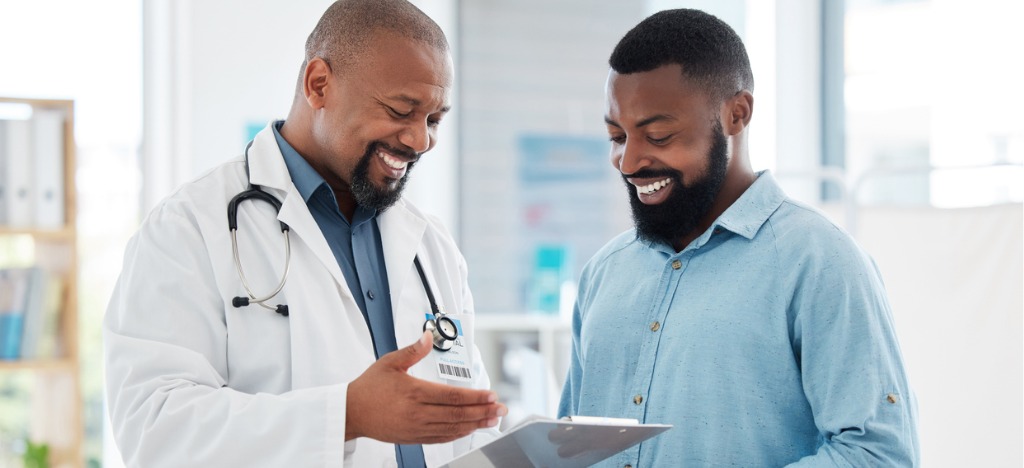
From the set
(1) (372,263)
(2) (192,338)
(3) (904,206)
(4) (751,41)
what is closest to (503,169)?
(4) (751,41)

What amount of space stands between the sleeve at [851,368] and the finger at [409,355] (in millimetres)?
502

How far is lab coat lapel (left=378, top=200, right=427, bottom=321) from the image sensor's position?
1.63m

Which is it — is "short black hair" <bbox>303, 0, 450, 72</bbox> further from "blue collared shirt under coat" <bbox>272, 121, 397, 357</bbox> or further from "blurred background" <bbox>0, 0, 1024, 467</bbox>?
"blurred background" <bbox>0, 0, 1024, 467</bbox>

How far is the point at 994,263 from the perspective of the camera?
7.36 ft

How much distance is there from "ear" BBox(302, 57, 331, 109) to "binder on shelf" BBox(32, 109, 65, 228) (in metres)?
1.91

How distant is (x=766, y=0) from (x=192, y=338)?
294 cm

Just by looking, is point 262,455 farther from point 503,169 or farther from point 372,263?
point 503,169

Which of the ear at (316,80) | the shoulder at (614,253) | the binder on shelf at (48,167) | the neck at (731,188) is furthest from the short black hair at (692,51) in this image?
the binder on shelf at (48,167)

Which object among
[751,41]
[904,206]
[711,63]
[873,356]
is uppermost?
[751,41]

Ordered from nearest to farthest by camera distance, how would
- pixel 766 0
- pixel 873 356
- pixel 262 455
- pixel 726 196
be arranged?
pixel 873 356 → pixel 262 455 → pixel 726 196 → pixel 766 0

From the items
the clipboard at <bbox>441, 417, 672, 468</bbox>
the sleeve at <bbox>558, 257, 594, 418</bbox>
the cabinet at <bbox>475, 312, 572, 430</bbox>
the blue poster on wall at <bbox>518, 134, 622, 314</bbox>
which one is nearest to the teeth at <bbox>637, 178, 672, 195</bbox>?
the sleeve at <bbox>558, 257, 594, 418</bbox>

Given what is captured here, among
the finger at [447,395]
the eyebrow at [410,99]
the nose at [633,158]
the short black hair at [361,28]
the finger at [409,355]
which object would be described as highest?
the short black hair at [361,28]

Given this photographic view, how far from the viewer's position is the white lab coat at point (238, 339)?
4.18ft

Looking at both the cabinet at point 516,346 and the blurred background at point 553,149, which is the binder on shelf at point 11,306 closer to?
the blurred background at point 553,149
